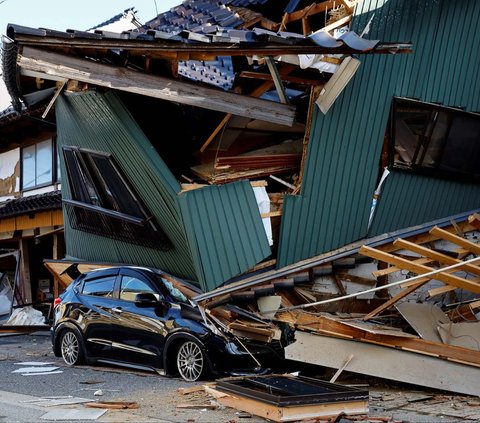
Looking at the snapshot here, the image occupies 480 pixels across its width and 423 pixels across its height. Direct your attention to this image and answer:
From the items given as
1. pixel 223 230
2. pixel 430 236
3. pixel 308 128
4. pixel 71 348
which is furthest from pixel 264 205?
pixel 71 348

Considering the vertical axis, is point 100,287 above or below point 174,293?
above

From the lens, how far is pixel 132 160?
14.0 metres

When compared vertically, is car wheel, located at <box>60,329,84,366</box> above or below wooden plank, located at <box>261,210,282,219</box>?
below

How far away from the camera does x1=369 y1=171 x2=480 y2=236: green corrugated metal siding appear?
14.3 meters

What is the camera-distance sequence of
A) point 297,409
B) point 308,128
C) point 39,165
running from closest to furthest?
point 297,409 → point 308,128 → point 39,165

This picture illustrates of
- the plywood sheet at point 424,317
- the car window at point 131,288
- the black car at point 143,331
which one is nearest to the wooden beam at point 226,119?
the black car at point 143,331

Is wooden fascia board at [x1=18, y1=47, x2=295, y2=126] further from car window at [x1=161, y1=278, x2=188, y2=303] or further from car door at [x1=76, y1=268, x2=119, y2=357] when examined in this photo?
car door at [x1=76, y1=268, x2=119, y2=357]

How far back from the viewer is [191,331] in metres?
11.8

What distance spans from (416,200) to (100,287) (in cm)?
598

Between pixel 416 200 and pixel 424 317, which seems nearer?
pixel 424 317

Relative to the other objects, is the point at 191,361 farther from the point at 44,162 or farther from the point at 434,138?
the point at 44,162

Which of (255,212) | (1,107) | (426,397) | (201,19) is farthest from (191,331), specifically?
(1,107)

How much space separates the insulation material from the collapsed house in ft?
0.08

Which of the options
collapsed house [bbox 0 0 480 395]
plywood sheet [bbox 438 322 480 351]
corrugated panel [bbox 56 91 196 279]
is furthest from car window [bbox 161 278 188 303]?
plywood sheet [bbox 438 322 480 351]
